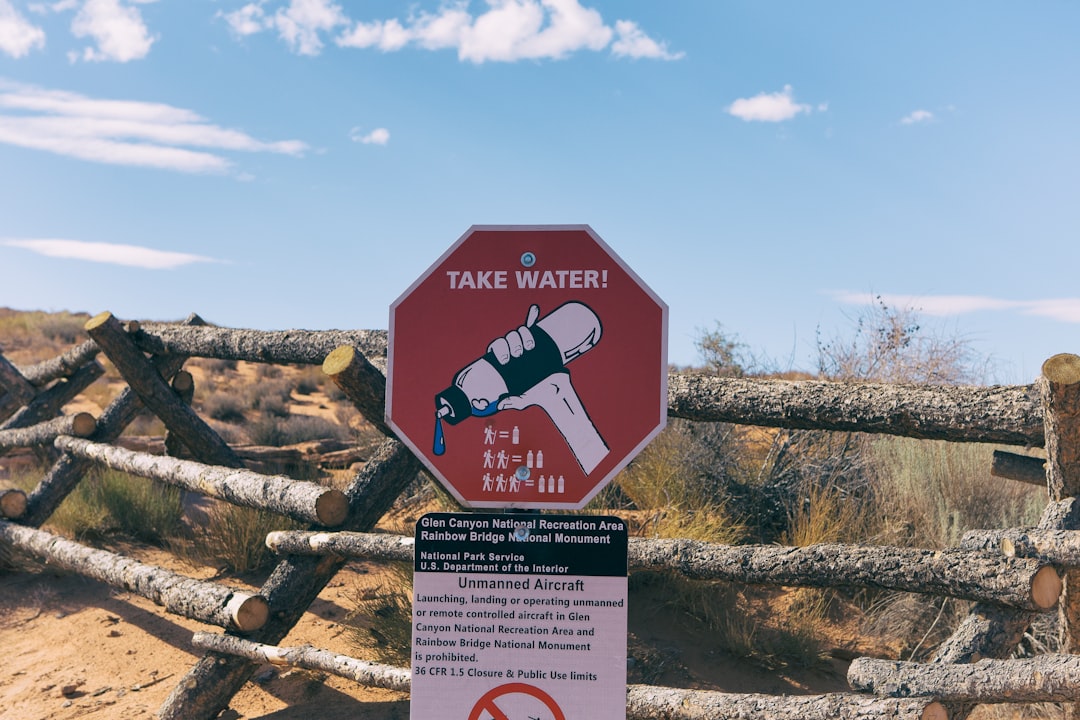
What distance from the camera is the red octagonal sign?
279 cm

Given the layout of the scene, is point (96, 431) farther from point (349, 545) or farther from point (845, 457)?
point (845, 457)

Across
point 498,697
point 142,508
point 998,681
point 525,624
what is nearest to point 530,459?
point 525,624

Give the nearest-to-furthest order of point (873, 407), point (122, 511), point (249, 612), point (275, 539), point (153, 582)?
point (873, 407), point (249, 612), point (275, 539), point (153, 582), point (122, 511)

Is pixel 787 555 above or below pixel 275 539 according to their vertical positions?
above

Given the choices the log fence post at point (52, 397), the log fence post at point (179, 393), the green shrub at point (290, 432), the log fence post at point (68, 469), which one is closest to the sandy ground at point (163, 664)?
the log fence post at point (68, 469)

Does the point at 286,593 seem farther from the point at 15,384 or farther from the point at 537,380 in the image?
the point at 15,384

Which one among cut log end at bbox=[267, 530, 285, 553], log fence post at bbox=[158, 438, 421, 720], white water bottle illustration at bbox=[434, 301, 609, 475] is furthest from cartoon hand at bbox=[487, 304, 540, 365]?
cut log end at bbox=[267, 530, 285, 553]

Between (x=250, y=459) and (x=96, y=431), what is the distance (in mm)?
2331

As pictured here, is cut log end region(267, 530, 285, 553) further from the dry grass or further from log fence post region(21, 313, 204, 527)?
log fence post region(21, 313, 204, 527)

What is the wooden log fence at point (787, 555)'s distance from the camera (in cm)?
382

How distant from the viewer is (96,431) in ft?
25.9

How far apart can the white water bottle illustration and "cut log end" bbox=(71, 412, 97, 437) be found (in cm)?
596

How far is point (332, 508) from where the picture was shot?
5180 millimetres

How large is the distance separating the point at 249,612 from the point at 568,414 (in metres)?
3.08
